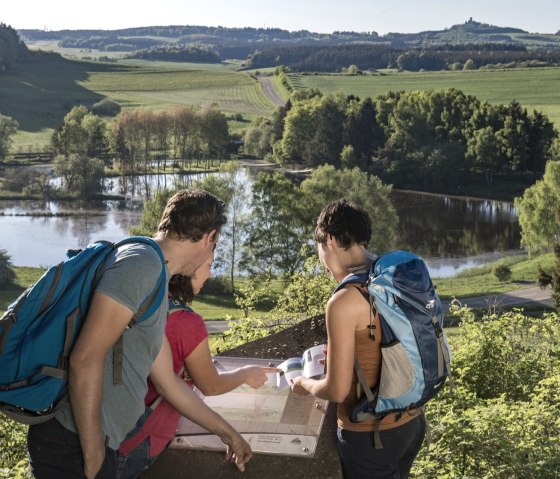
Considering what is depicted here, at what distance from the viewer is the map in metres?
3.64

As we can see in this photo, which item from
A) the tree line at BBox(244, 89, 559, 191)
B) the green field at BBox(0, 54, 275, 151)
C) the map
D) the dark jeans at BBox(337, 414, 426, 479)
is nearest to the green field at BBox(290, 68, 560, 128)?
the green field at BBox(0, 54, 275, 151)

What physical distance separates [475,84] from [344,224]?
497 feet

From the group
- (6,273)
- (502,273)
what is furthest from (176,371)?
(6,273)

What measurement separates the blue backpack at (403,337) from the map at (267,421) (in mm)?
327

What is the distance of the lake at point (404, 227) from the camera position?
54.8 metres

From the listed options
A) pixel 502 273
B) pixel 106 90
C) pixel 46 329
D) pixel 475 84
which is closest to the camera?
pixel 46 329

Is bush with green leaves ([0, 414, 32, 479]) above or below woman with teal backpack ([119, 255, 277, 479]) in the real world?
below

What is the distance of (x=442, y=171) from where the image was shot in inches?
3366

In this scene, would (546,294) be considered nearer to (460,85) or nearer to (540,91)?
(540,91)

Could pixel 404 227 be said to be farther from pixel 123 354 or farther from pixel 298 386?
pixel 123 354

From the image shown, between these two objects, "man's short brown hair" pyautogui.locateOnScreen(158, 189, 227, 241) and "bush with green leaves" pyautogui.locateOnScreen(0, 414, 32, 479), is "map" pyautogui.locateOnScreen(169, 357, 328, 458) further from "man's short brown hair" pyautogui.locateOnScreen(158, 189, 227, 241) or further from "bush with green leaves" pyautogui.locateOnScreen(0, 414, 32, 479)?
"bush with green leaves" pyautogui.locateOnScreen(0, 414, 32, 479)

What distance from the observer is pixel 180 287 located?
3500mm

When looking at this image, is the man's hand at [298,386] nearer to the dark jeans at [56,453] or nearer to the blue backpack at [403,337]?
the blue backpack at [403,337]

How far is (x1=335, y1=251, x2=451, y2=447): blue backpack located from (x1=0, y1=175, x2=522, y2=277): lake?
47.1 meters
